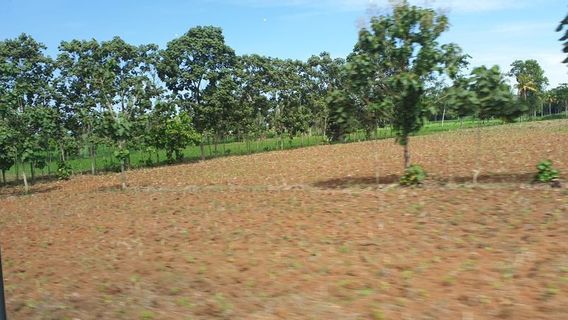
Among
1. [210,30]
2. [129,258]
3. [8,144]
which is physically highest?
[210,30]

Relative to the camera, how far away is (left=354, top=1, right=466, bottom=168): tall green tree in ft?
46.8

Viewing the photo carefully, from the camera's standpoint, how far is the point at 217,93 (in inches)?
1693

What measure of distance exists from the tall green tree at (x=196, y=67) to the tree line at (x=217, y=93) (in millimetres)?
103

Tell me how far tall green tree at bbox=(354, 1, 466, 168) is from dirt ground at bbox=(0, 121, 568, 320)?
2696mm

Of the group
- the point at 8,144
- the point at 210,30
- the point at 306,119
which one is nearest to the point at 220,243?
the point at 8,144

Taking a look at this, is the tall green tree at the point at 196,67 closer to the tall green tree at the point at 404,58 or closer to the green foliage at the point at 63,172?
the green foliage at the point at 63,172

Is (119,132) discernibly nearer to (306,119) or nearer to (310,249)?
(310,249)

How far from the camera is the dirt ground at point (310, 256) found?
16.0 ft

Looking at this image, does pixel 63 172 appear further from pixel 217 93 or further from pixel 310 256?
pixel 310 256

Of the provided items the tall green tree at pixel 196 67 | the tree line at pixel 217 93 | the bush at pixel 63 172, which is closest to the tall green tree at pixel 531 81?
the tree line at pixel 217 93

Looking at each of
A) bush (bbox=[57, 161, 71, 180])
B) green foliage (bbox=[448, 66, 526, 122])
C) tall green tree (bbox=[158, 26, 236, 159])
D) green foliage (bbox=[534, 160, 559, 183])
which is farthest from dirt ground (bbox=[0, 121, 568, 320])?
tall green tree (bbox=[158, 26, 236, 159])

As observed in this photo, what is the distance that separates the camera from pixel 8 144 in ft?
80.6

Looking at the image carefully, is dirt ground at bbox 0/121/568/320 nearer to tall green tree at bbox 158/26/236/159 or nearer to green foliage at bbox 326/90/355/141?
green foliage at bbox 326/90/355/141

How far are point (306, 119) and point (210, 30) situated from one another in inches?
649
